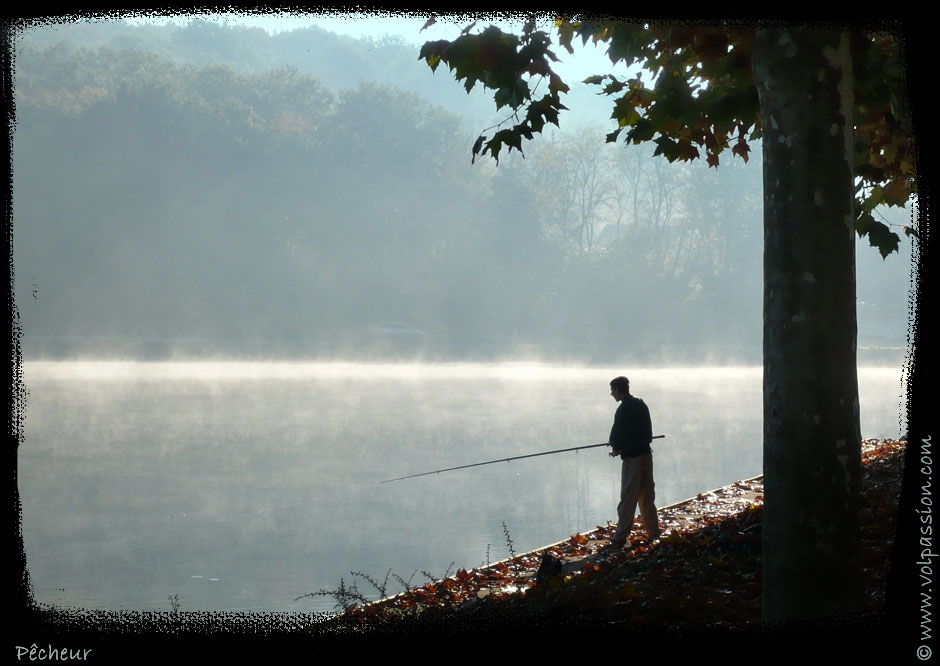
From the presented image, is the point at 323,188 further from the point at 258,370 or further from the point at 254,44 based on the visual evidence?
the point at 254,44

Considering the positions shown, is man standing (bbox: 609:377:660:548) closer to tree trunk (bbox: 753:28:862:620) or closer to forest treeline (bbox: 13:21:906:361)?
tree trunk (bbox: 753:28:862:620)

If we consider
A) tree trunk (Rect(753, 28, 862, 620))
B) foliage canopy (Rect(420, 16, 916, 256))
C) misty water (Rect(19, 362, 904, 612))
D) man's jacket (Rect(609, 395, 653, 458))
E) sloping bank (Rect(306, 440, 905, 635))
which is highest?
foliage canopy (Rect(420, 16, 916, 256))

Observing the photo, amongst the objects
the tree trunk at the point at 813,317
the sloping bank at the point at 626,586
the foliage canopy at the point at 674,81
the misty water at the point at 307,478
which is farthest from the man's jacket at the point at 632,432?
the tree trunk at the point at 813,317

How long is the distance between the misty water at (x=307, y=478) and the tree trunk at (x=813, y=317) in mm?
709

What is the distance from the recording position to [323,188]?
205 ft

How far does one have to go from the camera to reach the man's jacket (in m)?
9.27

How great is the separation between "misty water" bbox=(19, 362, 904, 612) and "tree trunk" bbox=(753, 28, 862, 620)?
709 millimetres

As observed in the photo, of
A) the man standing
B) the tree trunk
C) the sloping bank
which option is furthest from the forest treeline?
the tree trunk

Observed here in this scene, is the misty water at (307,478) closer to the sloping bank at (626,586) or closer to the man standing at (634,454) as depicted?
the sloping bank at (626,586)

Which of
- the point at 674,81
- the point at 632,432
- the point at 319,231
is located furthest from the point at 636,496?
the point at 319,231

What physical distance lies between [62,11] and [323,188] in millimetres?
60358

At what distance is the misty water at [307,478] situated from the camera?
9648 millimetres

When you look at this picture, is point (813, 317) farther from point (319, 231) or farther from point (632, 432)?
point (319, 231)

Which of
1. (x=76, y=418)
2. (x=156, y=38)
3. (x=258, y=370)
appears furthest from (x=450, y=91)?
(x=76, y=418)
